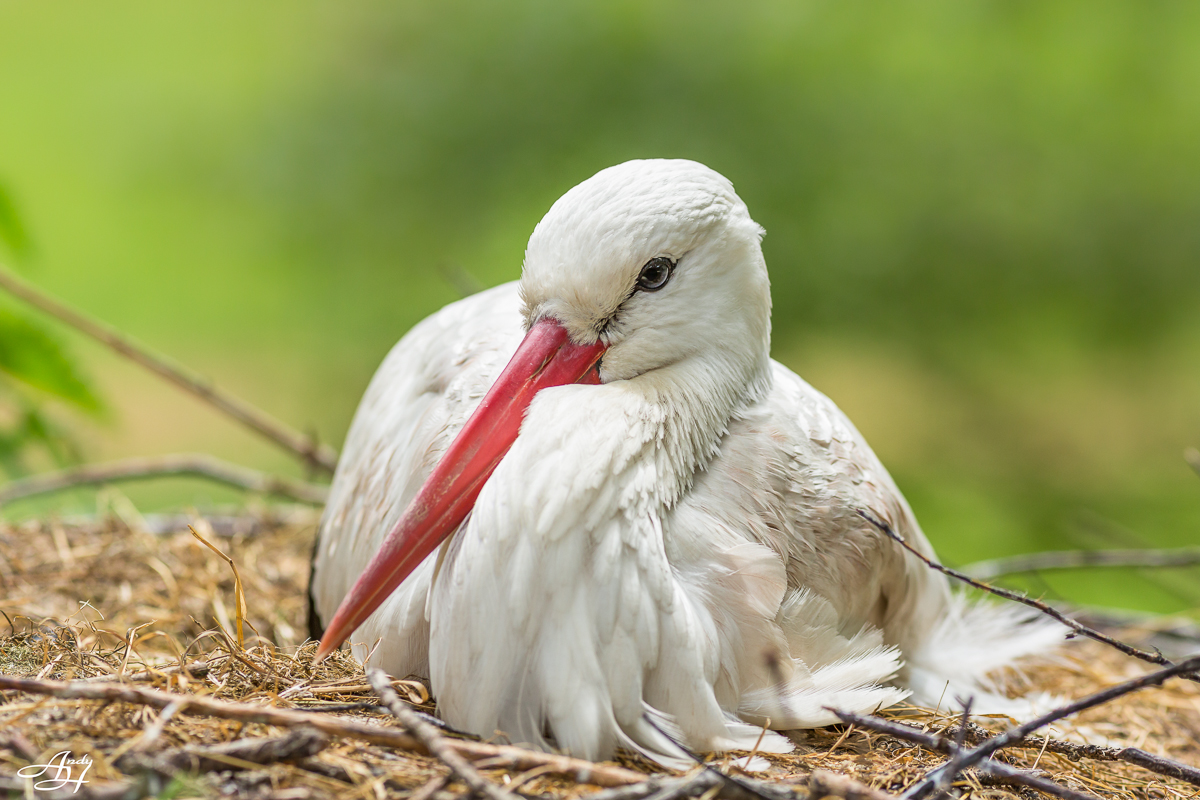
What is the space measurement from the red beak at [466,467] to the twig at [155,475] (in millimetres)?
1439

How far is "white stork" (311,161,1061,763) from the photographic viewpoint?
115cm

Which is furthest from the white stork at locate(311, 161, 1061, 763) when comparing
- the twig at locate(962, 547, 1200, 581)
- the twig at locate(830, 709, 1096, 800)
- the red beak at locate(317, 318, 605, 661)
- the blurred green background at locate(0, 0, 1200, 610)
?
the blurred green background at locate(0, 0, 1200, 610)

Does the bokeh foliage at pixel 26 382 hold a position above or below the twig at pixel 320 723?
below

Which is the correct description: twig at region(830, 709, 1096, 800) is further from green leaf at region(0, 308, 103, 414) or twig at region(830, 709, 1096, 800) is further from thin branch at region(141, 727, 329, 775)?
green leaf at region(0, 308, 103, 414)

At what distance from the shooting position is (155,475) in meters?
2.50

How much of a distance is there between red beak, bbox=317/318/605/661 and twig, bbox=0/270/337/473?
1.37m

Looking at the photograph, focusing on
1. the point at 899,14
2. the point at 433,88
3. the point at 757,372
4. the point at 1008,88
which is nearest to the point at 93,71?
the point at 433,88

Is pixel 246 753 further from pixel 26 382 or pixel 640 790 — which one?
pixel 26 382

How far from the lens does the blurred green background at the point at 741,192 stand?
177 inches

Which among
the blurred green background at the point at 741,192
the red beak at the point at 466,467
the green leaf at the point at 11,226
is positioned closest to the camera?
the red beak at the point at 466,467

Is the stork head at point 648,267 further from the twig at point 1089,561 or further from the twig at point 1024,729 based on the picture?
the twig at point 1089,561

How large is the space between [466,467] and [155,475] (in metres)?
1.61

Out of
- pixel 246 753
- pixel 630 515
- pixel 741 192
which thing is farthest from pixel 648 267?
pixel 741 192

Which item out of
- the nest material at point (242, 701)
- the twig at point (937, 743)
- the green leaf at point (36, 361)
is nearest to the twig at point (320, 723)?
the nest material at point (242, 701)
